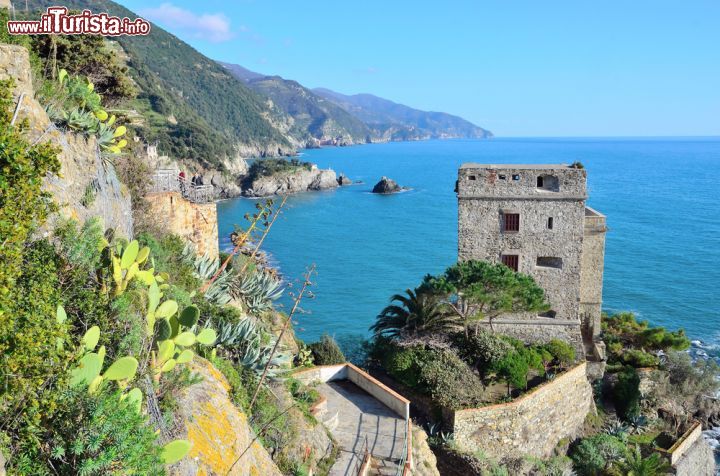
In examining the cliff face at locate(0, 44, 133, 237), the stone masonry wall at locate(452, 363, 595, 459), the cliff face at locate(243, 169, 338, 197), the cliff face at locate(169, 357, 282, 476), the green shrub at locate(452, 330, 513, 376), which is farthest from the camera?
the cliff face at locate(243, 169, 338, 197)

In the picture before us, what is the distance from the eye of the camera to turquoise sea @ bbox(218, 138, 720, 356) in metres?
38.8

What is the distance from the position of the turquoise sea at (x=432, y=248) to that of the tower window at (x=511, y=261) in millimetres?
10142

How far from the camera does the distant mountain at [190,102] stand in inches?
3748

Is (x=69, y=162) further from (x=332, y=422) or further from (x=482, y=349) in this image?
(x=482, y=349)

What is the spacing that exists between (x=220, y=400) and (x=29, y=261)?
3026 millimetres

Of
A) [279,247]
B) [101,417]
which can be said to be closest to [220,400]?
[101,417]

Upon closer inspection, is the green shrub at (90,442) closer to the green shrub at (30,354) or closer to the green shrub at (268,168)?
the green shrub at (30,354)

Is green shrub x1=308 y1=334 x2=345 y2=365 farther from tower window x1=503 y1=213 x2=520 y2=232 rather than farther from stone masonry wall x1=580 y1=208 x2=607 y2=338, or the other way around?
stone masonry wall x1=580 y1=208 x2=607 y2=338

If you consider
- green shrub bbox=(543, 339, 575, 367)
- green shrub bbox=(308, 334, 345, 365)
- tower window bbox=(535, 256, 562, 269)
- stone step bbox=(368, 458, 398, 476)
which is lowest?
green shrub bbox=(543, 339, 575, 367)

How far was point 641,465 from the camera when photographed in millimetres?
17812

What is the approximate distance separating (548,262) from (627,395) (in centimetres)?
592

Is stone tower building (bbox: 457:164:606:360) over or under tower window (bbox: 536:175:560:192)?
under

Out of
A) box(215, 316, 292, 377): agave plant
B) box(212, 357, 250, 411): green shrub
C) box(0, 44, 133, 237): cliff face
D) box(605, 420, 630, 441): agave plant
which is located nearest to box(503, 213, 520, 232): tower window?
box(605, 420, 630, 441): agave plant

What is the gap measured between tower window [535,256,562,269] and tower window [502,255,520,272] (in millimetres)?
782
